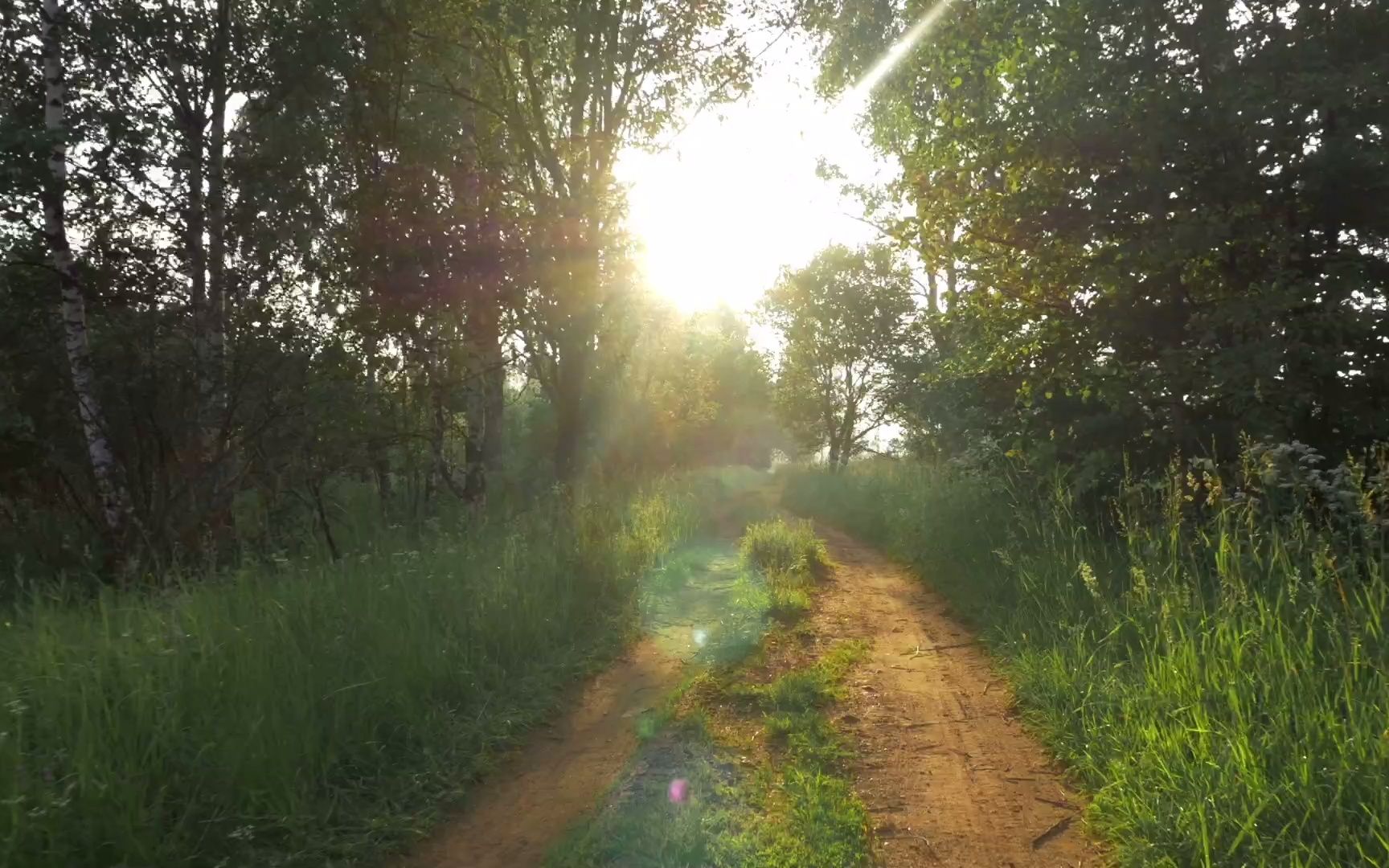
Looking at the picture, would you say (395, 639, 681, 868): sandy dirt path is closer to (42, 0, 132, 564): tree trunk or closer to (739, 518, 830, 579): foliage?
(739, 518, 830, 579): foliage

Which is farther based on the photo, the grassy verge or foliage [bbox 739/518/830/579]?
foliage [bbox 739/518/830/579]

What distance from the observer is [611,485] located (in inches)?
578

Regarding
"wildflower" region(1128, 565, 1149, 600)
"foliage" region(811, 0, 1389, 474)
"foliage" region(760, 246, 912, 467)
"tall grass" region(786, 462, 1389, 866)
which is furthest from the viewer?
"foliage" region(760, 246, 912, 467)

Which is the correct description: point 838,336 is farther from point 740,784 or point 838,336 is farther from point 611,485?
point 740,784

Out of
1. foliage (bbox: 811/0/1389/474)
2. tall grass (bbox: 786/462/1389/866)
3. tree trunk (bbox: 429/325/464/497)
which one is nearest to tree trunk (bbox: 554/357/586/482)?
tree trunk (bbox: 429/325/464/497)

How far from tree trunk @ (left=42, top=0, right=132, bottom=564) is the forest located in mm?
54

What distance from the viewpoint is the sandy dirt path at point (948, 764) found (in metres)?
3.47

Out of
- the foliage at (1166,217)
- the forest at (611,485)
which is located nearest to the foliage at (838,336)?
the forest at (611,485)

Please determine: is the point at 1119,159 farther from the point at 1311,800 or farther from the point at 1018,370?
the point at 1311,800

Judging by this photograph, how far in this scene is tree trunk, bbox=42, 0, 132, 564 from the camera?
765cm

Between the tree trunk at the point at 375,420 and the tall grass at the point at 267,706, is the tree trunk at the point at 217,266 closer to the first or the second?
the tree trunk at the point at 375,420

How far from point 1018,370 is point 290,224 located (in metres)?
9.55

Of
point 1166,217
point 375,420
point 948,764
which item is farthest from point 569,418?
point 948,764

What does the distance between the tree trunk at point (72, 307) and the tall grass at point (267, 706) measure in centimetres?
268
